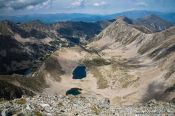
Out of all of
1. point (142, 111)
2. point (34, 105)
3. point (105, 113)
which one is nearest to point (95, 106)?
point (105, 113)

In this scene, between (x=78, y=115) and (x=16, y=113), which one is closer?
(x=16, y=113)

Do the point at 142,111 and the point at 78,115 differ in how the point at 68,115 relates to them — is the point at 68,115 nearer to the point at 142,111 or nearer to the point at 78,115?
the point at 78,115

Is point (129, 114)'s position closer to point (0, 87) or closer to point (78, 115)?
point (78, 115)

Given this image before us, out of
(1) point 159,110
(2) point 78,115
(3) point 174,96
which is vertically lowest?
(3) point 174,96

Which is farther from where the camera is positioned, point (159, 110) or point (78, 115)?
point (159, 110)

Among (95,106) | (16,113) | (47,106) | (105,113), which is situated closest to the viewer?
(16,113)

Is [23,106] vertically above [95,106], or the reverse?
[23,106]

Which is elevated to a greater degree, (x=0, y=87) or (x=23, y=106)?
(x=23, y=106)

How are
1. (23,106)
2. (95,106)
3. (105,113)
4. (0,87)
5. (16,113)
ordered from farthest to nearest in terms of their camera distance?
1. (0,87)
2. (95,106)
3. (105,113)
4. (23,106)
5. (16,113)

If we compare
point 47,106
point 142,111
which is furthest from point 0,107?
point 142,111
